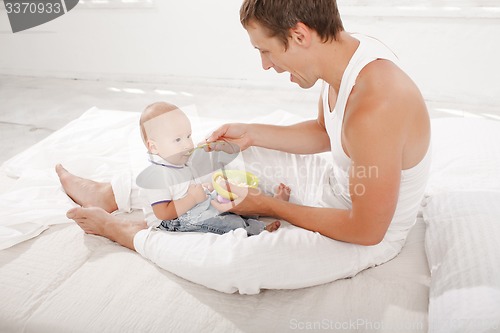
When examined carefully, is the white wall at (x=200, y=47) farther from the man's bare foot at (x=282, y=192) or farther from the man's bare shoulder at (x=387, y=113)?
the man's bare shoulder at (x=387, y=113)

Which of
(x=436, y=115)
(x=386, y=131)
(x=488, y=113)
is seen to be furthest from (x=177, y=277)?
(x=488, y=113)

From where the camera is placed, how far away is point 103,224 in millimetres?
1583

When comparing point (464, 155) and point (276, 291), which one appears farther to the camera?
point (464, 155)

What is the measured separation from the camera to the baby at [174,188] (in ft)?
5.02

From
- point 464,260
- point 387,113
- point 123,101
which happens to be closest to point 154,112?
point 387,113

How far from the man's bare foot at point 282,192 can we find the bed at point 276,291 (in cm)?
38

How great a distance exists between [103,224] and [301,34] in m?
0.89

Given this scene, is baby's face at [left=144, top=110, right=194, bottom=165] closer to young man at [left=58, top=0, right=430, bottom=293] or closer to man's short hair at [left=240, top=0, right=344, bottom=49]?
young man at [left=58, top=0, right=430, bottom=293]

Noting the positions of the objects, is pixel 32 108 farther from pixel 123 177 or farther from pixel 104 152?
pixel 123 177

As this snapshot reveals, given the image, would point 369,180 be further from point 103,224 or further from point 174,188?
point 103,224

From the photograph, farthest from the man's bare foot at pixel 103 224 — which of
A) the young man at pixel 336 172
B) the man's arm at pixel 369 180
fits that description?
the man's arm at pixel 369 180

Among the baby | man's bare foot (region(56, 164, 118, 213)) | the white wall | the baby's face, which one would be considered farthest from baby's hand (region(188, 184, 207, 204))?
the white wall

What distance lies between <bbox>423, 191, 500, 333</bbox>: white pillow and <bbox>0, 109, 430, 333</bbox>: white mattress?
6 centimetres

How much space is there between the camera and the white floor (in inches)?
123
